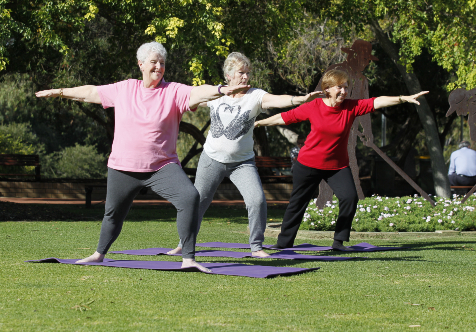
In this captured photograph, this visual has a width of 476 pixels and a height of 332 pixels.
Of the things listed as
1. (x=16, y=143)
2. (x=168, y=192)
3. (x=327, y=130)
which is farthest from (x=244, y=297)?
(x=16, y=143)

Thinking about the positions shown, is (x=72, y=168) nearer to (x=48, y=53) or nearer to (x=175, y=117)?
(x=48, y=53)

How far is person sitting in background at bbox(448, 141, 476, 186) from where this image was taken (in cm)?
1478

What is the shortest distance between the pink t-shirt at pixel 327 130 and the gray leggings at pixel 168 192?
1.98 metres

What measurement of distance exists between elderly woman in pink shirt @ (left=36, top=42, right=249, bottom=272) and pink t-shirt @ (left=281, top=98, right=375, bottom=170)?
6.24ft

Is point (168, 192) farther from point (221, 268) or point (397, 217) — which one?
point (397, 217)

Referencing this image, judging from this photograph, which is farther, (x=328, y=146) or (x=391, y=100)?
(x=328, y=146)

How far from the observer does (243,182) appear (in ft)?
21.3

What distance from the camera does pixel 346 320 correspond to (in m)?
3.75

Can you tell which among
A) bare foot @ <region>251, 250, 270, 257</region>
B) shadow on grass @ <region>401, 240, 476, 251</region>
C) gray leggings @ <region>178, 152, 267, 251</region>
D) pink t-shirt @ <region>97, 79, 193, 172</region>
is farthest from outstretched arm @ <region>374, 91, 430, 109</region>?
shadow on grass @ <region>401, 240, 476, 251</region>

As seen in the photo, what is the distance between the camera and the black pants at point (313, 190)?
6.98m

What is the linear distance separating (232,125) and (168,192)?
4.14ft

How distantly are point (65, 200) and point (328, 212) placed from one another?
12010 mm

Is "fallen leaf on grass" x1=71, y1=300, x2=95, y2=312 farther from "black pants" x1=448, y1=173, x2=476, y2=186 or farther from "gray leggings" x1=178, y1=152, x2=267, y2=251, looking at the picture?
"black pants" x1=448, y1=173, x2=476, y2=186

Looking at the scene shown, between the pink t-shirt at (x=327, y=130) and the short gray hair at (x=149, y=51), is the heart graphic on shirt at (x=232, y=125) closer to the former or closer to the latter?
the pink t-shirt at (x=327, y=130)
